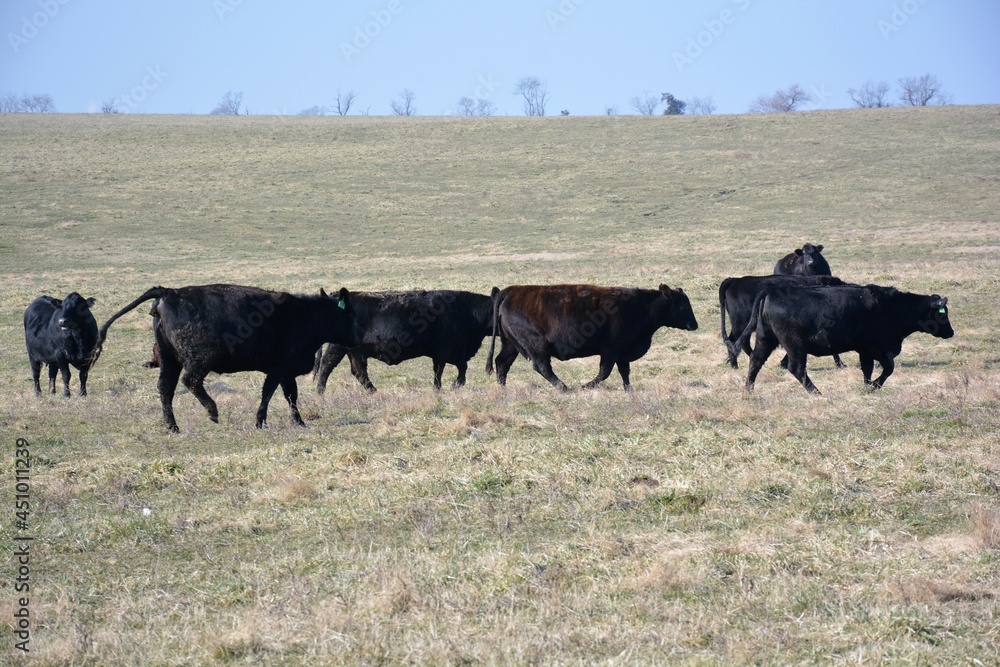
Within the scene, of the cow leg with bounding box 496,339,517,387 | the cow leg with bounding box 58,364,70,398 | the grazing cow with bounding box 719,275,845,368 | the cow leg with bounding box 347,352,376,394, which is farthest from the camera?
the grazing cow with bounding box 719,275,845,368

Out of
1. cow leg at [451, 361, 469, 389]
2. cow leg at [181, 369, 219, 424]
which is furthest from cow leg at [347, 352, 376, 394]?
cow leg at [181, 369, 219, 424]

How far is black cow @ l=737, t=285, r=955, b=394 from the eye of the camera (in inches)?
527

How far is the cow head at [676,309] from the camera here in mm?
14906

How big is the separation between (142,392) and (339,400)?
407 centimetres

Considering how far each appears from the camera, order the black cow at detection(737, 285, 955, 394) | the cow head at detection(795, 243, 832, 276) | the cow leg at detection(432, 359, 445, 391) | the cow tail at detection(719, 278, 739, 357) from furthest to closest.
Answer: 1. the cow head at detection(795, 243, 832, 276)
2. the cow tail at detection(719, 278, 739, 357)
3. the cow leg at detection(432, 359, 445, 391)
4. the black cow at detection(737, 285, 955, 394)

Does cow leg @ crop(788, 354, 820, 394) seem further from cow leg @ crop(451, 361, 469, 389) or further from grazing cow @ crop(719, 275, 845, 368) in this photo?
cow leg @ crop(451, 361, 469, 389)

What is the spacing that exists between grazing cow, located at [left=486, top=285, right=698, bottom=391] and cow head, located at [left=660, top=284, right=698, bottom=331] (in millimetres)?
180

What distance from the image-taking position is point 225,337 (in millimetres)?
11023

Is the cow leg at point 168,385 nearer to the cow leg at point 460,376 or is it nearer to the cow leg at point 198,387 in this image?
the cow leg at point 198,387

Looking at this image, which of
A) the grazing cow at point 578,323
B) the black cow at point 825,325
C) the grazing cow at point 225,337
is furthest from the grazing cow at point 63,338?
the black cow at point 825,325

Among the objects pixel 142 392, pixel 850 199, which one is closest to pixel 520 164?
pixel 850 199

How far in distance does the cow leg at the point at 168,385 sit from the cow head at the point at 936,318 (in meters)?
9.82

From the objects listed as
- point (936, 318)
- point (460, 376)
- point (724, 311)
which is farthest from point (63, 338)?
point (936, 318)

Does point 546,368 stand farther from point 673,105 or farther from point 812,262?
point 673,105
